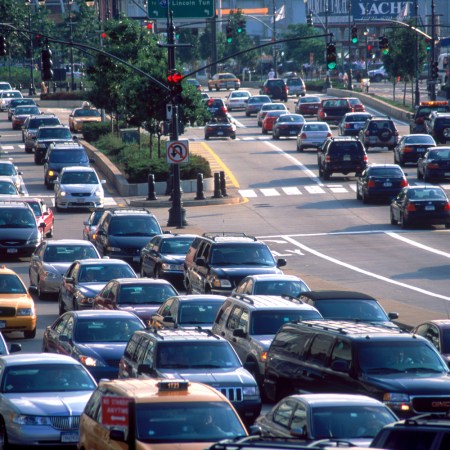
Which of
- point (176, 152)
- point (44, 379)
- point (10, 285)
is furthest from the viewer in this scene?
Answer: point (176, 152)

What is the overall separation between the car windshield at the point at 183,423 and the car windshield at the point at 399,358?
14.3ft

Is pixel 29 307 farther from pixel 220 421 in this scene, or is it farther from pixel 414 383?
pixel 220 421

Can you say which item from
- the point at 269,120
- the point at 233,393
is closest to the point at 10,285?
the point at 233,393

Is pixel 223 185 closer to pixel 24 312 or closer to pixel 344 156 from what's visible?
pixel 344 156

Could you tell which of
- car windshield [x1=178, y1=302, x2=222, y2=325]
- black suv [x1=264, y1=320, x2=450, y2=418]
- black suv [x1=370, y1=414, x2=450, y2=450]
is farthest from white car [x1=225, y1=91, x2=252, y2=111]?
black suv [x1=370, y1=414, x2=450, y2=450]

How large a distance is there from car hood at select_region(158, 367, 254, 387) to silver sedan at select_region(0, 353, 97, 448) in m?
1.13

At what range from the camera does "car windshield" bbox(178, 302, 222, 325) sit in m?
23.7

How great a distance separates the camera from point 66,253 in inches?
1328

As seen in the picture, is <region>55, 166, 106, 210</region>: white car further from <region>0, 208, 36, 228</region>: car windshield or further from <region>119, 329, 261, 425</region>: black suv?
<region>119, 329, 261, 425</region>: black suv

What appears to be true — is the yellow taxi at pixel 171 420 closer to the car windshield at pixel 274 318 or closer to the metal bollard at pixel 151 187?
the car windshield at pixel 274 318

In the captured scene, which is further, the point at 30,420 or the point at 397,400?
the point at 397,400

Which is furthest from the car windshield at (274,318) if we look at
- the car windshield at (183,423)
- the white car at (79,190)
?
the white car at (79,190)

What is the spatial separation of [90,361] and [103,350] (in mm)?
462

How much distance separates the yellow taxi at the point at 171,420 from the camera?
43.5ft
